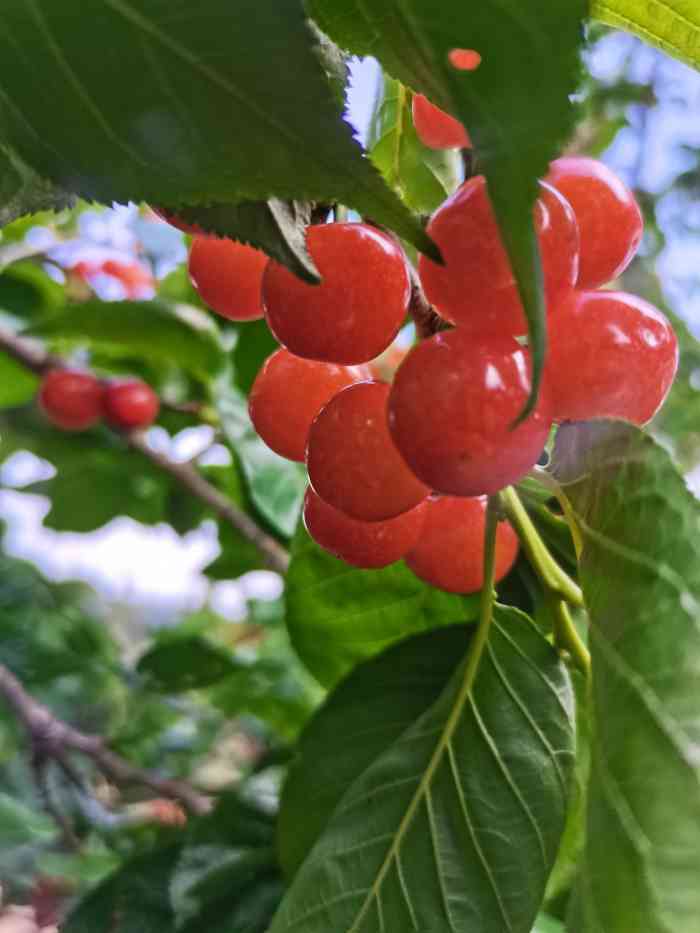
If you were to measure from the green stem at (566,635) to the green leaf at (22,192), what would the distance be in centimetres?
37

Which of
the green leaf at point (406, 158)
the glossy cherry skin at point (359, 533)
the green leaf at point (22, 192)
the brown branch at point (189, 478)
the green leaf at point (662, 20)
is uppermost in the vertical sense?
the green leaf at point (662, 20)

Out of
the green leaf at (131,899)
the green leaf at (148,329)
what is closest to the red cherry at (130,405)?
the green leaf at (148,329)

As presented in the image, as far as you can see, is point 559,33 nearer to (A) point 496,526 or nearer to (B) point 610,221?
(B) point 610,221

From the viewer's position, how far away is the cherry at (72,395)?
146cm

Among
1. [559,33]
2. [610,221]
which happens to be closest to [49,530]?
[610,221]

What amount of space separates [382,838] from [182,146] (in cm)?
39

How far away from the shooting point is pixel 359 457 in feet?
1.44

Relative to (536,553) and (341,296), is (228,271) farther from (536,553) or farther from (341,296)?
(536,553)

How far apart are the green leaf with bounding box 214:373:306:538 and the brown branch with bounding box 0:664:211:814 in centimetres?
54

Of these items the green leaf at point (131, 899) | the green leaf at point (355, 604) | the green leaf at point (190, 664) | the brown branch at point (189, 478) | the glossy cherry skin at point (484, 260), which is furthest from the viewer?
the green leaf at point (190, 664)

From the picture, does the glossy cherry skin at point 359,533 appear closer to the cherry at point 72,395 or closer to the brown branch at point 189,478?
the brown branch at point 189,478

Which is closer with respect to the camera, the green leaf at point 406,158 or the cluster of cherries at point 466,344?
the cluster of cherries at point 466,344

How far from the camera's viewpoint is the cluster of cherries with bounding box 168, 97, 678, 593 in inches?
15.1

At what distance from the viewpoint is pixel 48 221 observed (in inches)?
64.6
